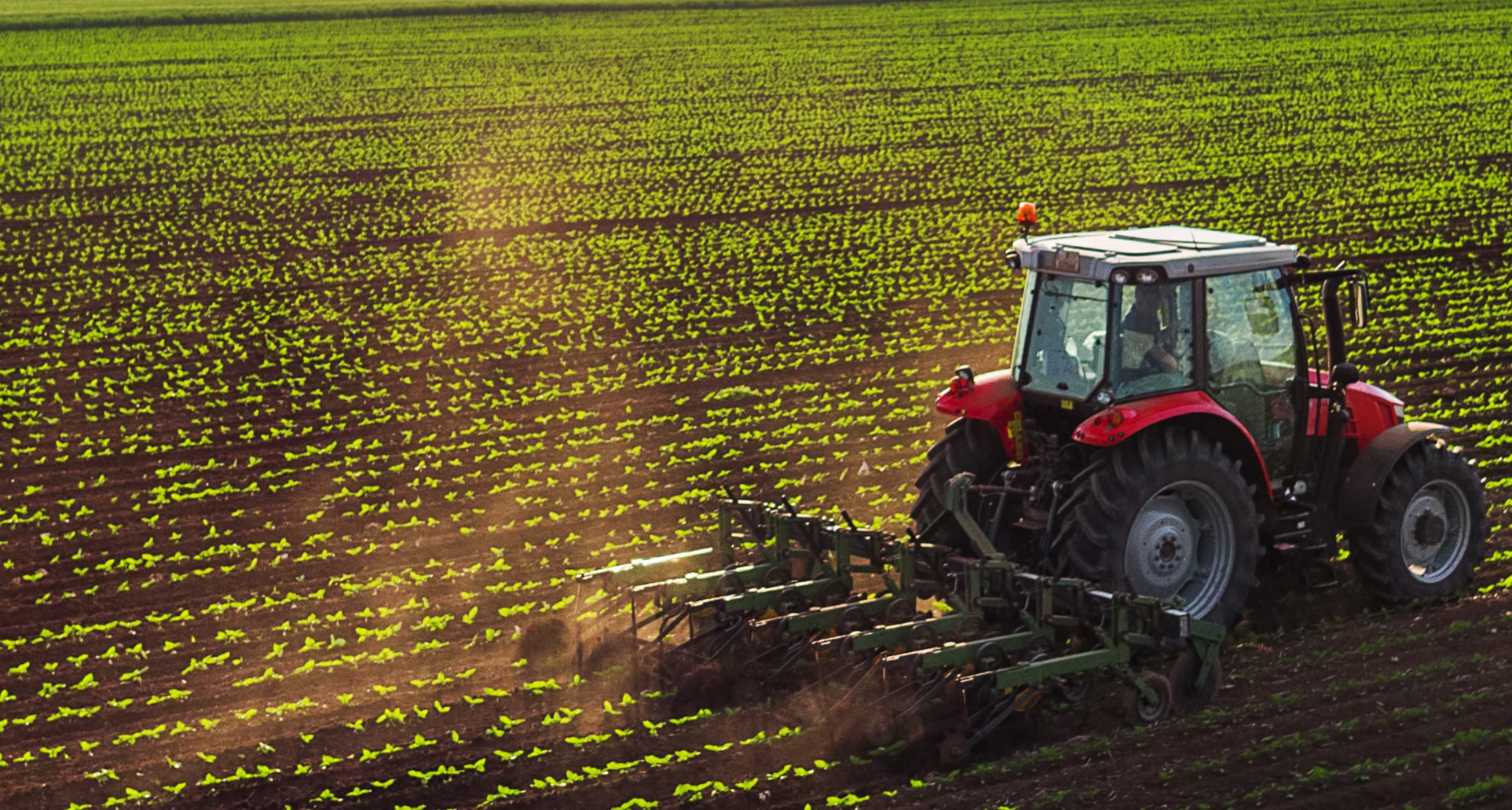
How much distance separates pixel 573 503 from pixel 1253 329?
504 centimetres

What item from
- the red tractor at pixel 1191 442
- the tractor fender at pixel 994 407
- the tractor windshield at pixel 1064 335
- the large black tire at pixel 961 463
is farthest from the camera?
the large black tire at pixel 961 463

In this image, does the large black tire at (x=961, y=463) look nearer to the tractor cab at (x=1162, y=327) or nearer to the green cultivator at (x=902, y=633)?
the green cultivator at (x=902, y=633)

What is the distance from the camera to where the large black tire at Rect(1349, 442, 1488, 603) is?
A: 33.1 ft

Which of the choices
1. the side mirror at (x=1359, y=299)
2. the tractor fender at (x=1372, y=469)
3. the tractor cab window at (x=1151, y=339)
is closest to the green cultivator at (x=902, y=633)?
the tractor cab window at (x=1151, y=339)

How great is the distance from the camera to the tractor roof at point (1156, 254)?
9.36 m

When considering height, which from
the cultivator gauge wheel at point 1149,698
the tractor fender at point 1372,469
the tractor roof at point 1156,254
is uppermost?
the tractor roof at point 1156,254

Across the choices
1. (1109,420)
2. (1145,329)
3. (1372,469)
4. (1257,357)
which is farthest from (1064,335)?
(1372,469)

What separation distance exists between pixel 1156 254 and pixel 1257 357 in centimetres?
91

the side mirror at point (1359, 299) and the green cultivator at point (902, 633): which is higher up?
the side mirror at point (1359, 299)

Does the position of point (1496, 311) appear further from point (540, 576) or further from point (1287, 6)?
point (1287, 6)

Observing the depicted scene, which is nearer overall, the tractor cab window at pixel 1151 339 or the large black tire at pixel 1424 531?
the tractor cab window at pixel 1151 339

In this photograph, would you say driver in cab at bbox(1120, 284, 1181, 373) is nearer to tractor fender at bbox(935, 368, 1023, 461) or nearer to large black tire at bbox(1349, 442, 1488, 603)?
tractor fender at bbox(935, 368, 1023, 461)

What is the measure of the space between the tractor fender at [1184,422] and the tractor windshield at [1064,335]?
297 millimetres

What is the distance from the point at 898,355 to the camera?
55.5 feet
